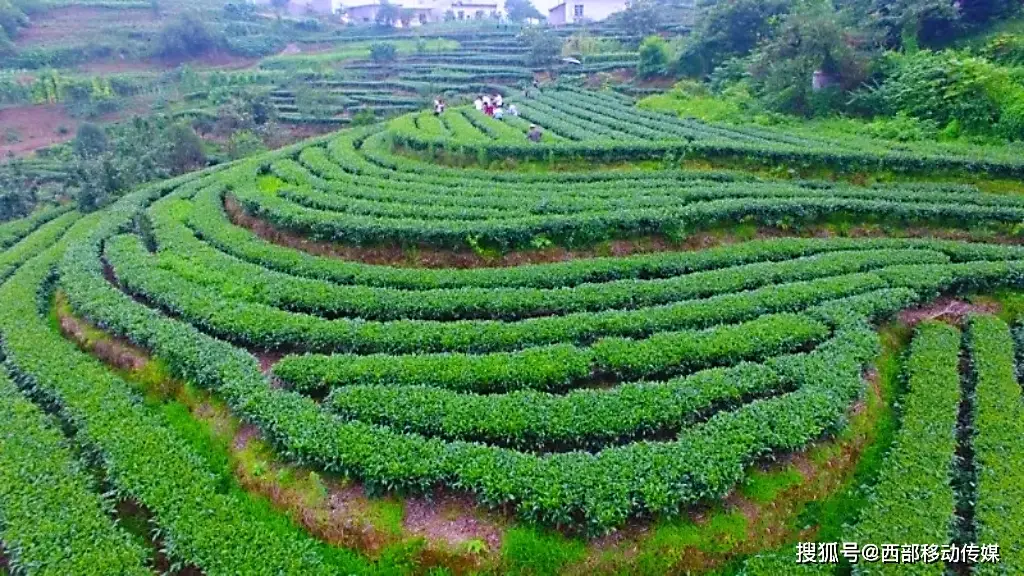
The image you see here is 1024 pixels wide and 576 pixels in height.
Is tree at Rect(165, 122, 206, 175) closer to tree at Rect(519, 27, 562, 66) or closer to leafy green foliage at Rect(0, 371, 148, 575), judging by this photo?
leafy green foliage at Rect(0, 371, 148, 575)

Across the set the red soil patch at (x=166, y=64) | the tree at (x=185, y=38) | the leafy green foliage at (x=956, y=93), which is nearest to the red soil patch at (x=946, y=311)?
the leafy green foliage at (x=956, y=93)

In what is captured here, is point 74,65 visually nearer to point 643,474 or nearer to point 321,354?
point 321,354

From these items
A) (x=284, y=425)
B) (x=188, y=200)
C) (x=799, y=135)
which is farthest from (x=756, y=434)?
(x=188, y=200)

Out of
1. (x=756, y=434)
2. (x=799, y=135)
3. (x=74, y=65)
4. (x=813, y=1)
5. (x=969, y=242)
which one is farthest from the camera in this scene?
(x=74, y=65)

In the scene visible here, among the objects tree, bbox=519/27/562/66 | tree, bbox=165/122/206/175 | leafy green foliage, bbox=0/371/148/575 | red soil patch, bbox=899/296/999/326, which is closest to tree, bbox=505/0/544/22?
tree, bbox=519/27/562/66

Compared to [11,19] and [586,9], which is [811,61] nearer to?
[586,9]

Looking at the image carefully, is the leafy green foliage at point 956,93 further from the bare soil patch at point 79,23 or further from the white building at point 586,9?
the bare soil patch at point 79,23

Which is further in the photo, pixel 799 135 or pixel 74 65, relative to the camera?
pixel 74 65
